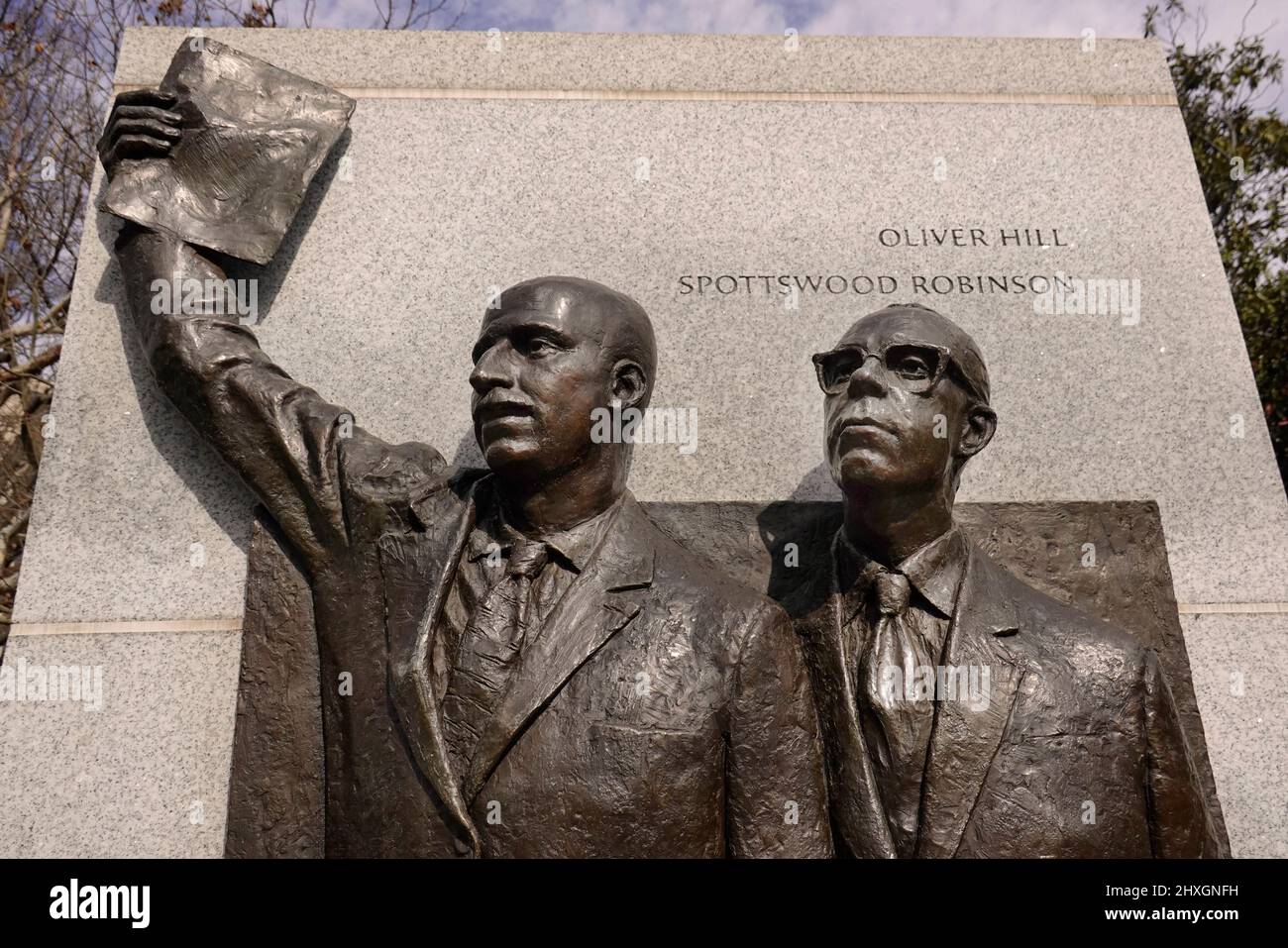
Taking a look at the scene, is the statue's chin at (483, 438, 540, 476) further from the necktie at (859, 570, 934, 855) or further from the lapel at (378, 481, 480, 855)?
the necktie at (859, 570, 934, 855)

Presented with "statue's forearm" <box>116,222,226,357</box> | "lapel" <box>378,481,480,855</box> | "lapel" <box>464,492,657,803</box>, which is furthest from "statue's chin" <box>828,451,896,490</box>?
"statue's forearm" <box>116,222,226,357</box>

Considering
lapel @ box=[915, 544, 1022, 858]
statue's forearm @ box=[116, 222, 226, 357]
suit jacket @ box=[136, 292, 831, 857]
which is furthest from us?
statue's forearm @ box=[116, 222, 226, 357]

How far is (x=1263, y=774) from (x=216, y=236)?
4461 millimetres

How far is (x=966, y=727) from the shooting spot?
3346 millimetres

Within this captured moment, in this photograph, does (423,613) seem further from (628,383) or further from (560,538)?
(628,383)

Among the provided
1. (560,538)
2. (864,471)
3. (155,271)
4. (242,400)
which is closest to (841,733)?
(864,471)

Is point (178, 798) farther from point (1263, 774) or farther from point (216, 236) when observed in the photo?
point (1263, 774)

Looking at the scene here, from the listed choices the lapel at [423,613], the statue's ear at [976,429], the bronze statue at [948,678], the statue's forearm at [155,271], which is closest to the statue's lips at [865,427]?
the bronze statue at [948,678]

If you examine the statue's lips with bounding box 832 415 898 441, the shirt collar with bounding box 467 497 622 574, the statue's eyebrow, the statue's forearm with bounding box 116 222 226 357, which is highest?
the statue's forearm with bounding box 116 222 226 357

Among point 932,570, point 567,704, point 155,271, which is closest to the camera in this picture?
point 567,704

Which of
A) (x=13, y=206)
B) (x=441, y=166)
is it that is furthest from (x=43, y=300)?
(x=441, y=166)

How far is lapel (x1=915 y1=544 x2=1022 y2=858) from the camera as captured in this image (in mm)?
3277

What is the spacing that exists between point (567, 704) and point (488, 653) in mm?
296

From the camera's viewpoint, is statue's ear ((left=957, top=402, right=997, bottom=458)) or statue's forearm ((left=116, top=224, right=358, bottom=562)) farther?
statue's forearm ((left=116, top=224, right=358, bottom=562))
